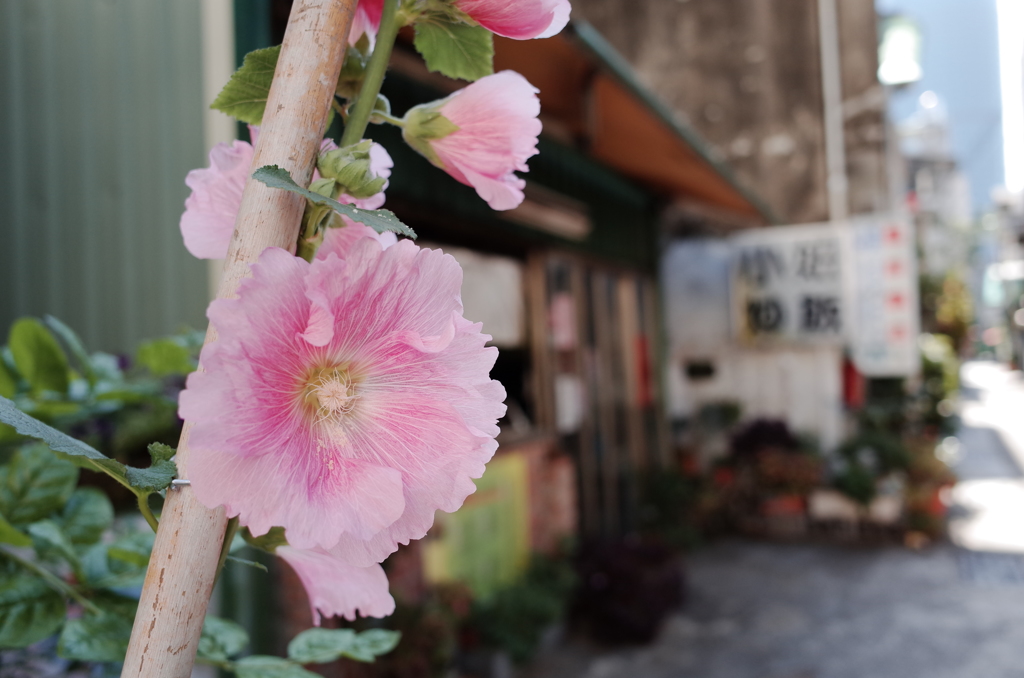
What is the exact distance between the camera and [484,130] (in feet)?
1.61

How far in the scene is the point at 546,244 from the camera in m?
5.02

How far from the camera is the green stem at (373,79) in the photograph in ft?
1.41

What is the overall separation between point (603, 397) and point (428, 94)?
10.5 ft

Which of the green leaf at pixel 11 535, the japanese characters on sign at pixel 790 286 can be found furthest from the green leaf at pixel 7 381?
the japanese characters on sign at pixel 790 286

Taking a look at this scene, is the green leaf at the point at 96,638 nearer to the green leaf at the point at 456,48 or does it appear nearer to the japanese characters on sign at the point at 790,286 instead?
the green leaf at the point at 456,48

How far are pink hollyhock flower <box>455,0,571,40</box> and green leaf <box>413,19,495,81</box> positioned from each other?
3 centimetres

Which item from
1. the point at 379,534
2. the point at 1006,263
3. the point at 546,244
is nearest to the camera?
the point at 379,534

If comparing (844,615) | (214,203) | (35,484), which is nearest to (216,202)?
(214,203)

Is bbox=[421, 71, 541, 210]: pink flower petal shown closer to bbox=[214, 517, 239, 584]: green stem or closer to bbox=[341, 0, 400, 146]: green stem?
bbox=[341, 0, 400, 146]: green stem

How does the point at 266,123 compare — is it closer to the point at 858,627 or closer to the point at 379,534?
the point at 379,534

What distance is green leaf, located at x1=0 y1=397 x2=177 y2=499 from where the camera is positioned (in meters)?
0.37

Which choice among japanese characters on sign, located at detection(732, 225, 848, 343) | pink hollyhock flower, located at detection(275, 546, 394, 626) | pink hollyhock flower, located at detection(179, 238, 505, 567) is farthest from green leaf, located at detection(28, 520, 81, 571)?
japanese characters on sign, located at detection(732, 225, 848, 343)

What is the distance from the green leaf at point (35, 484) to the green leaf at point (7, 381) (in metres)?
0.21

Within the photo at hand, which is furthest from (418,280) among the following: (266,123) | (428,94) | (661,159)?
(661,159)
